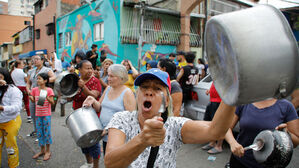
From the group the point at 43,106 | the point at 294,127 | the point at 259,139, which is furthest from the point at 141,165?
the point at 43,106

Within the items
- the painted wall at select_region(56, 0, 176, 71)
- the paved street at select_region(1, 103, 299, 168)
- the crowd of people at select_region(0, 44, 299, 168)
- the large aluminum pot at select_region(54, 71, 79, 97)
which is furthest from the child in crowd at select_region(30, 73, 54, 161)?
the painted wall at select_region(56, 0, 176, 71)

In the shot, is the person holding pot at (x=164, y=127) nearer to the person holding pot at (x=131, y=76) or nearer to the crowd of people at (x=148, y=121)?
the crowd of people at (x=148, y=121)

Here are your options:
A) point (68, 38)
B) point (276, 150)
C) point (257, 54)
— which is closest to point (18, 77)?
point (276, 150)

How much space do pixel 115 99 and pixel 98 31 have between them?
1128cm

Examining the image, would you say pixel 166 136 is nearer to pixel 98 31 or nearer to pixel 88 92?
pixel 88 92

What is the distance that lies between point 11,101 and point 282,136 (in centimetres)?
386

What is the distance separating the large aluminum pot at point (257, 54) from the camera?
838mm

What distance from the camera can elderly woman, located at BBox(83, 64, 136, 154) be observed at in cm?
288

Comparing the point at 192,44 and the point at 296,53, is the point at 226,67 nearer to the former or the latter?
the point at 296,53

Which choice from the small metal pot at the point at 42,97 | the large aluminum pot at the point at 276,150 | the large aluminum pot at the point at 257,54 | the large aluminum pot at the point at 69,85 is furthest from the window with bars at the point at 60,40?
the large aluminum pot at the point at 257,54

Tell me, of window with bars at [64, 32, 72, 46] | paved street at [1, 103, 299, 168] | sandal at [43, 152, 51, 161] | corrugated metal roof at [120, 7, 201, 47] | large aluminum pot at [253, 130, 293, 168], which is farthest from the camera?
window with bars at [64, 32, 72, 46]

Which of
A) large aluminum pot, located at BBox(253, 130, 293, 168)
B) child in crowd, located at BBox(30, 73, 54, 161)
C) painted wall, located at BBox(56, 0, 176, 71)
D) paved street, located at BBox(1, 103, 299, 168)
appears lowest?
paved street, located at BBox(1, 103, 299, 168)

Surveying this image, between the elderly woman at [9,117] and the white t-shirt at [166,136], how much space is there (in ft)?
8.93

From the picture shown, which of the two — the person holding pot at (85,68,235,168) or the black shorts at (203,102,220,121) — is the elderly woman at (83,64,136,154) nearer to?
the person holding pot at (85,68,235,168)
